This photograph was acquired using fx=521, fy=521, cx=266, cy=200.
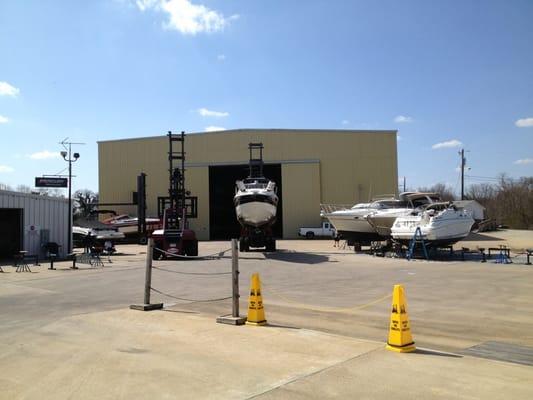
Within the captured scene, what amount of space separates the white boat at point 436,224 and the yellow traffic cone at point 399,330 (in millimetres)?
20258

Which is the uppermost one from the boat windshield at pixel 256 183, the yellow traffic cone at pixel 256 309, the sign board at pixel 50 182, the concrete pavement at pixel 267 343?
the sign board at pixel 50 182

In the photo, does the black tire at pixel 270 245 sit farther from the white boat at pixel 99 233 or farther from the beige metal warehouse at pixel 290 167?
A: the beige metal warehouse at pixel 290 167

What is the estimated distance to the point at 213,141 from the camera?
5631 centimetres

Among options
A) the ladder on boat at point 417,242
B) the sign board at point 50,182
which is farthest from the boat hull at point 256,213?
the sign board at point 50,182

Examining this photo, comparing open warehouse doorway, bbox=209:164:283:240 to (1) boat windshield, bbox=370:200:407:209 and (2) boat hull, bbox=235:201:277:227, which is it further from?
(2) boat hull, bbox=235:201:277:227

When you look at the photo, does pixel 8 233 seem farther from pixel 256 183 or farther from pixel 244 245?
pixel 256 183

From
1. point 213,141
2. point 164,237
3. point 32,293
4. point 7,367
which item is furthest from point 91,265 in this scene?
point 213,141

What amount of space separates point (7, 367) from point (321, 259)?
817 inches

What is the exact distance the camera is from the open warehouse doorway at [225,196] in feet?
186

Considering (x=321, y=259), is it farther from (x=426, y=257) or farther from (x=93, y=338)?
(x=93, y=338)

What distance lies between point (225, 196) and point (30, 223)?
3043cm

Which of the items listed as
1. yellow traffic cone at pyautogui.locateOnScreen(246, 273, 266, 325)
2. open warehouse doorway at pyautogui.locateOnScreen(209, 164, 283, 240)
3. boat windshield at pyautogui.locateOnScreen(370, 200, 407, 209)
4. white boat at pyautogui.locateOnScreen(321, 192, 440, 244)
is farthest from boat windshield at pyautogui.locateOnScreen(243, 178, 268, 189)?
open warehouse doorway at pyautogui.locateOnScreen(209, 164, 283, 240)

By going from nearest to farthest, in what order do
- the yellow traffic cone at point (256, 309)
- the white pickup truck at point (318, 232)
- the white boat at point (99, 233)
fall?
the yellow traffic cone at point (256, 309)
the white boat at point (99, 233)
the white pickup truck at point (318, 232)

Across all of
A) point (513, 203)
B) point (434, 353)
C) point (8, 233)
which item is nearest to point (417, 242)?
point (434, 353)
